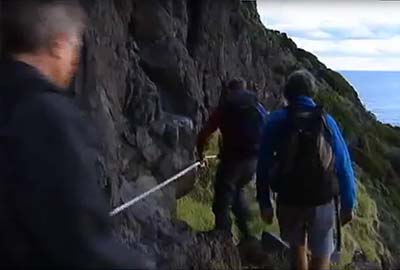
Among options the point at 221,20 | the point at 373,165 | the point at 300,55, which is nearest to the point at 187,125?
the point at 221,20

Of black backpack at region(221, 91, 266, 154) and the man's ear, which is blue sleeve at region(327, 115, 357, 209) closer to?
black backpack at region(221, 91, 266, 154)

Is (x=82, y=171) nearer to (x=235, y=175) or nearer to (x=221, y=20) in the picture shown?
(x=235, y=175)

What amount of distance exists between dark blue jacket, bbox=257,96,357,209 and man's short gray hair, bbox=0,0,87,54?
4.63 metres

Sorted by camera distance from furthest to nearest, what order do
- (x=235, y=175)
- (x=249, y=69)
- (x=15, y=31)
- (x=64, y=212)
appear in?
(x=249, y=69) → (x=235, y=175) → (x=15, y=31) → (x=64, y=212)

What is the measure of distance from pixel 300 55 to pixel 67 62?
33476mm

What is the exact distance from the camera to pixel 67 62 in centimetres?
283

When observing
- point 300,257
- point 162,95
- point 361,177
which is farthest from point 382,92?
point 300,257

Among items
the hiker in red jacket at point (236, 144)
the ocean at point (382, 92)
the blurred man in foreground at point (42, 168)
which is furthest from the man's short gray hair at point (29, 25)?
the ocean at point (382, 92)

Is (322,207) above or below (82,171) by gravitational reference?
below

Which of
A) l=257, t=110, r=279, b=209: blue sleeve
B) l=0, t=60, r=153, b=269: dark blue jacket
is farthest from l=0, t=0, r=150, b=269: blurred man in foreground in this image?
l=257, t=110, r=279, b=209: blue sleeve

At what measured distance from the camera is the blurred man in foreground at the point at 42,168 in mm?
2521

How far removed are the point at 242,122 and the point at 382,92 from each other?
22.6 meters

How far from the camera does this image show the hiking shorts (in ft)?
24.3

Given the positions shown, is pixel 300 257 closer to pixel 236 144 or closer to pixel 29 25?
pixel 236 144
